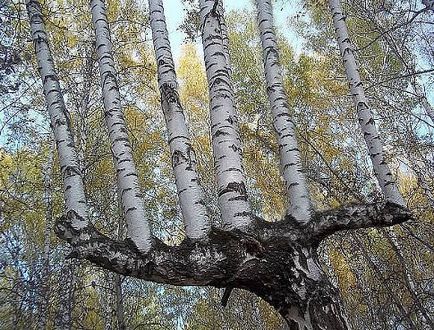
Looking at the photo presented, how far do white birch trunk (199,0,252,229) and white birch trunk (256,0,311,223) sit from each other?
0.38 meters

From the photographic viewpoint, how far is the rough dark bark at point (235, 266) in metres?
2.67

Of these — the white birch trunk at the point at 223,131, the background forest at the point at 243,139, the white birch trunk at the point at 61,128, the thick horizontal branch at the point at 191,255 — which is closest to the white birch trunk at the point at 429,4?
the white birch trunk at the point at 223,131

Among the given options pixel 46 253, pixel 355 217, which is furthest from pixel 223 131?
pixel 46 253

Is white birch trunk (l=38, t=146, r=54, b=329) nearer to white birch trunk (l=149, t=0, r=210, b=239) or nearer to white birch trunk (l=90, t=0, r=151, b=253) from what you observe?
white birch trunk (l=90, t=0, r=151, b=253)

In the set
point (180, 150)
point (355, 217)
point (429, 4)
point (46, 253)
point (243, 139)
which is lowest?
point (355, 217)

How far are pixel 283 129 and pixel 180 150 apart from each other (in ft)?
2.78

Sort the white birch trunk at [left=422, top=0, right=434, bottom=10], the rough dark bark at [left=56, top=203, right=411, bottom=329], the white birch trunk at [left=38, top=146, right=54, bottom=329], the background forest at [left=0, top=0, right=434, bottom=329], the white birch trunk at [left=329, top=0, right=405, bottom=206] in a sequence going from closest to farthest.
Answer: the white birch trunk at [left=422, top=0, right=434, bottom=10] → the rough dark bark at [left=56, top=203, right=411, bottom=329] → the white birch trunk at [left=329, top=0, right=405, bottom=206] → the white birch trunk at [left=38, top=146, right=54, bottom=329] → the background forest at [left=0, top=0, right=434, bottom=329]

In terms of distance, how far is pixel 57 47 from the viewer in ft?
26.9

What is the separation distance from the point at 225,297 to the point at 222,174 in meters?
0.78

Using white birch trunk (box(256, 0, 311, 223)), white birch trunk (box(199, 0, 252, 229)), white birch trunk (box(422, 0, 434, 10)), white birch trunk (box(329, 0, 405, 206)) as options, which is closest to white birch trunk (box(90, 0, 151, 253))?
white birch trunk (box(199, 0, 252, 229))

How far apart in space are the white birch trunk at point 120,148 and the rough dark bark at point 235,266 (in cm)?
9

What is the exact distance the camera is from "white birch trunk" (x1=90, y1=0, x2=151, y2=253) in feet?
9.21

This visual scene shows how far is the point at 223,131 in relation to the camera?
3.08 meters

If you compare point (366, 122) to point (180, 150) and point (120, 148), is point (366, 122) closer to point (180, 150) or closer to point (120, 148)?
point (180, 150)
